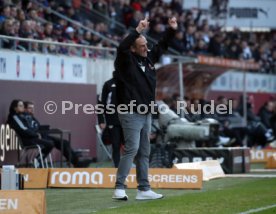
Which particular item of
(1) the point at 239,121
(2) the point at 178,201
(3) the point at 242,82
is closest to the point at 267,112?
(1) the point at 239,121

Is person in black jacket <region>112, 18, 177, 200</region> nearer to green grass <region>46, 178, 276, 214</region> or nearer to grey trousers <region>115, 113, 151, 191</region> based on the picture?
grey trousers <region>115, 113, 151, 191</region>

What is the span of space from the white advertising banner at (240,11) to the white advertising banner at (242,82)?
1806 millimetres

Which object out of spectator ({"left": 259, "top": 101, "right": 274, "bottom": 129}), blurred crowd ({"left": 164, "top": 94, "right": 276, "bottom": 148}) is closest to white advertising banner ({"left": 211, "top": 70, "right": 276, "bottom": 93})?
blurred crowd ({"left": 164, "top": 94, "right": 276, "bottom": 148})

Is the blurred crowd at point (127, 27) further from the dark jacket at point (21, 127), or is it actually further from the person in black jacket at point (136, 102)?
the person in black jacket at point (136, 102)

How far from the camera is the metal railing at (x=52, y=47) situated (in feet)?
61.4

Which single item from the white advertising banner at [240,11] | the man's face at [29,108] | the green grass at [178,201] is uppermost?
the white advertising banner at [240,11]

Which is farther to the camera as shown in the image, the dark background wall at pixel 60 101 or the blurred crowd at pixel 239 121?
the blurred crowd at pixel 239 121

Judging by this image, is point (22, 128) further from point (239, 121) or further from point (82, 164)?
point (239, 121)

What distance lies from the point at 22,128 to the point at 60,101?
9.49ft

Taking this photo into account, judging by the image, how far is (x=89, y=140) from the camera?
2209cm

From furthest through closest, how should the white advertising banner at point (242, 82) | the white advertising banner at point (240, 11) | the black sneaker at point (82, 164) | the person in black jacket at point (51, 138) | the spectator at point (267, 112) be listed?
the white advertising banner at point (240, 11)
the white advertising banner at point (242, 82)
the spectator at point (267, 112)
the black sneaker at point (82, 164)
the person in black jacket at point (51, 138)

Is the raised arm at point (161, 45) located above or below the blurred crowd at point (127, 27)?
below

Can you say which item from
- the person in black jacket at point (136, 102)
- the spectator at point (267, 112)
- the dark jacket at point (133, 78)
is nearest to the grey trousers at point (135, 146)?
the person in black jacket at point (136, 102)

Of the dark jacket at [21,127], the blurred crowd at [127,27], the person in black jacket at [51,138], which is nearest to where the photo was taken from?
the dark jacket at [21,127]
